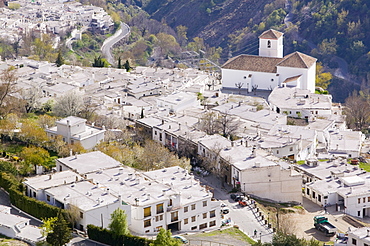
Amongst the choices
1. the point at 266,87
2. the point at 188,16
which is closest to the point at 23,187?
the point at 266,87

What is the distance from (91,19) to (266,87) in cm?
4886

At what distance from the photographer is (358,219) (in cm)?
4750

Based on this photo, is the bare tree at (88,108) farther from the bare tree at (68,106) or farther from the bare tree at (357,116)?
the bare tree at (357,116)

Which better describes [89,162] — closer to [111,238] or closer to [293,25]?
[111,238]

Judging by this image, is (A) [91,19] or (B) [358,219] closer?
(B) [358,219]

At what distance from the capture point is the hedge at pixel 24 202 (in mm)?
39000

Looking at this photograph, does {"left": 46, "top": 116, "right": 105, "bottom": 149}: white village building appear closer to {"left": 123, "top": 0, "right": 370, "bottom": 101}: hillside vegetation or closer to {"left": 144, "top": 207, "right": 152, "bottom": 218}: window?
{"left": 144, "top": 207, "right": 152, "bottom": 218}: window

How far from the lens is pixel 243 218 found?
44125 millimetres

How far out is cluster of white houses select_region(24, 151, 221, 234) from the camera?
39.2 metres

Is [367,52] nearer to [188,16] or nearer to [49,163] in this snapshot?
[188,16]

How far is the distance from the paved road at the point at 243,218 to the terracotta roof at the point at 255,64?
28621mm

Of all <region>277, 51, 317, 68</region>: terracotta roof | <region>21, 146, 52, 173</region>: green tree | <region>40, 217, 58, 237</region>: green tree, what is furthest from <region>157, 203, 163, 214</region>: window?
<region>277, 51, 317, 68</region>: terracotta roof

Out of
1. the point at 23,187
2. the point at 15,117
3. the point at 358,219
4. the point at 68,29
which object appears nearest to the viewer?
the point at 23,187

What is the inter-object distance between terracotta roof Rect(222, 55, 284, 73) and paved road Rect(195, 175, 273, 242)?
93.9ft
